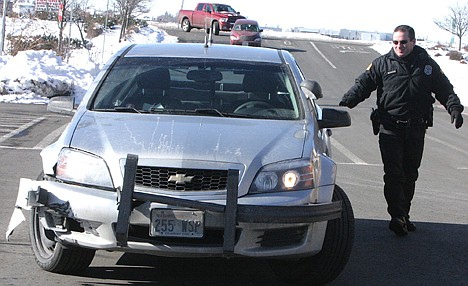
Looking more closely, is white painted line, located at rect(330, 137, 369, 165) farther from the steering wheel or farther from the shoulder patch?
the steering wheel

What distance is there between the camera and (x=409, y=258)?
6.38 m

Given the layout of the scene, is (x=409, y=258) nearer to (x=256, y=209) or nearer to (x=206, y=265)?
(x=206, y=265)

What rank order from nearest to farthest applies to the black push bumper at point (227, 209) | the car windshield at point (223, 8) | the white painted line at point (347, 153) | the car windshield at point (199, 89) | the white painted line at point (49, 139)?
the black push bumper at point (227, 209) < the car windshield at point (199, 89) < the white painted line at point (49, 139) < the white painted line at point (347, 153) < the car windshield at point (223, 8)

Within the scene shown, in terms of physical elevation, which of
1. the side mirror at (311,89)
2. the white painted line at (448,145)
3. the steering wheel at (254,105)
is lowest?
the white painted line at (448,145)

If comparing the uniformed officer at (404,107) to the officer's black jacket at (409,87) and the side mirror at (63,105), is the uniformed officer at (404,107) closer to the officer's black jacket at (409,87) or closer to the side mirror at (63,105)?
the officer's black jacket at (409,87)

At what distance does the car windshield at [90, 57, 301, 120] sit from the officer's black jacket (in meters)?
1.27


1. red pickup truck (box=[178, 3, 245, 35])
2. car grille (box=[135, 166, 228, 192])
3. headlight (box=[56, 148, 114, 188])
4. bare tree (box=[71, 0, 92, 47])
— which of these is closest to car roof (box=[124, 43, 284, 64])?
headlight (box=[56, 148, 114, 188])

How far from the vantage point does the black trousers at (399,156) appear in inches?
283

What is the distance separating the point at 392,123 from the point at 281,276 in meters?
2.29

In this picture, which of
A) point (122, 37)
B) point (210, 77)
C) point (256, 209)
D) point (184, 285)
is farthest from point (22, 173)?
point (122, 37)

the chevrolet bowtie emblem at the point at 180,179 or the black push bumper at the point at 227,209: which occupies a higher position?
the chevrolet bowtie emblem at the point at 180,179

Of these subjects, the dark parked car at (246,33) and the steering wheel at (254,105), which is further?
the dark parked car at (246,33)

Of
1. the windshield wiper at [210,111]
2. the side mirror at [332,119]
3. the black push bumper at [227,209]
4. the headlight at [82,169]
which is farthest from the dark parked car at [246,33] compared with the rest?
the black push bumper at [227,209]

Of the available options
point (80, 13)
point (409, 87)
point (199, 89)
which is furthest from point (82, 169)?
point (80, 13)
